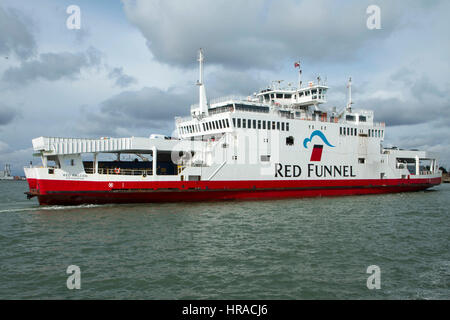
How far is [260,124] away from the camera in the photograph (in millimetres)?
24344

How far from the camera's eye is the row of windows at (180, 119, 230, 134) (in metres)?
23.8

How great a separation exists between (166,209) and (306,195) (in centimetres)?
1187

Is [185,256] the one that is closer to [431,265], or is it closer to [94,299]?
[94,299]

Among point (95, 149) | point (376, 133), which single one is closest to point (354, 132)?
point (376, 133)

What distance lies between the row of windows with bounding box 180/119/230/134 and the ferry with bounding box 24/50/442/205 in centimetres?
7

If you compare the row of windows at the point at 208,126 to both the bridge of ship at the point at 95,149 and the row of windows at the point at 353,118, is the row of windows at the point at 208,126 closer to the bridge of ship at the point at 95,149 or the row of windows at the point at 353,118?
the bridge of ship at the point at 95,149

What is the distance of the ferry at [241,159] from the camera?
19.5 m

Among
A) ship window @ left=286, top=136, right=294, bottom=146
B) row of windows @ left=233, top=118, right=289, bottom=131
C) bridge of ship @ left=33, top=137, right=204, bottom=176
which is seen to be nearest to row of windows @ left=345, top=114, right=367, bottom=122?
ship window @ left=286, top=136, right=294, bottom=146

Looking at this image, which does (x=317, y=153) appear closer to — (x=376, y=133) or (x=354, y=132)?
(x=354, y=132)

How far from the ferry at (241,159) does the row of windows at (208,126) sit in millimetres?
74

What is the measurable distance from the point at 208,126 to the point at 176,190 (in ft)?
21.1

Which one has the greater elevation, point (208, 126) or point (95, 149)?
point (208, 126)

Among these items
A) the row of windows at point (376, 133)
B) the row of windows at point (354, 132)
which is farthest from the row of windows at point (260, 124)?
the row of windows at point (376, 133)

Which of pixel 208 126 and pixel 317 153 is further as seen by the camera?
pixel 317 153
